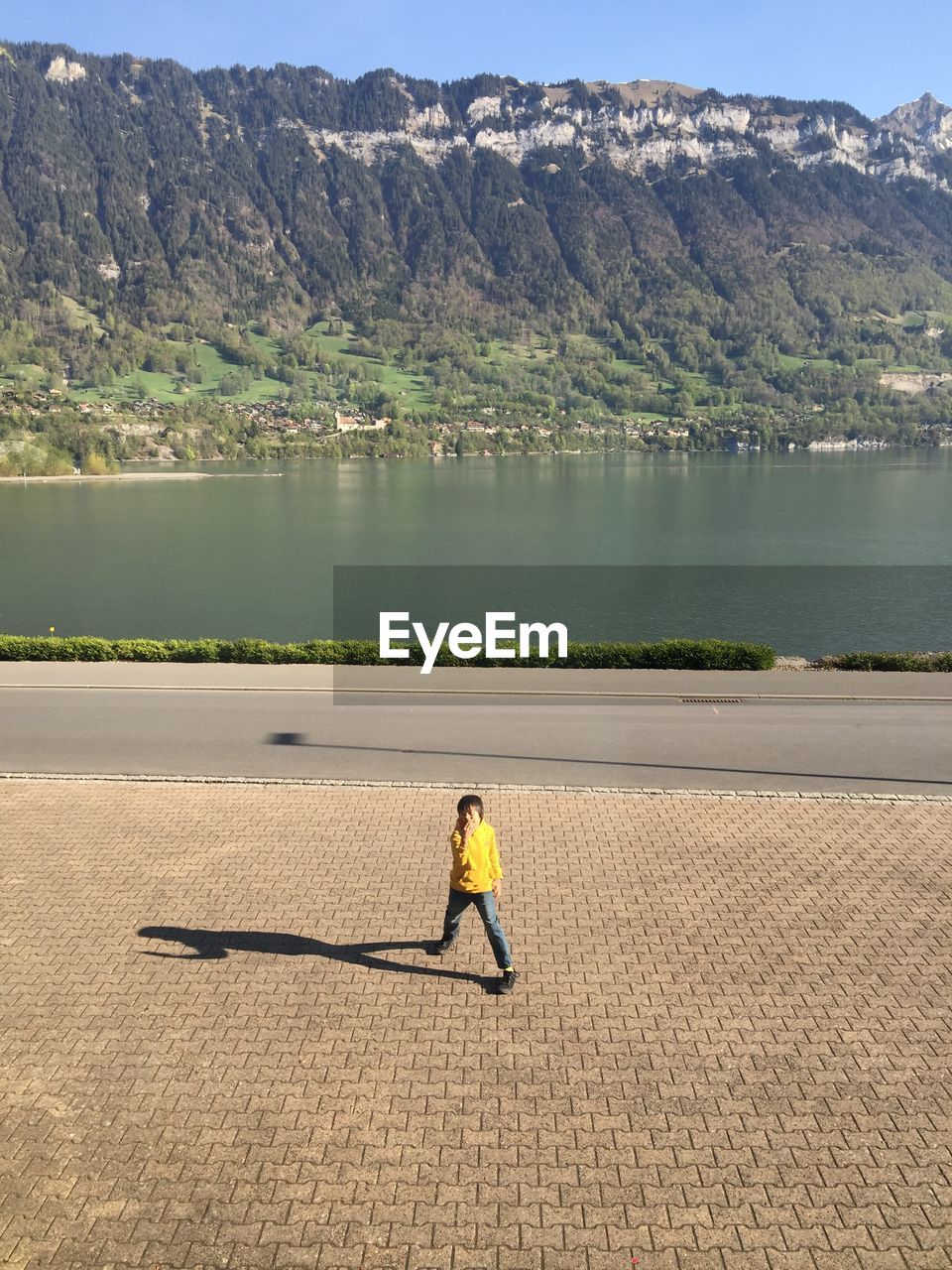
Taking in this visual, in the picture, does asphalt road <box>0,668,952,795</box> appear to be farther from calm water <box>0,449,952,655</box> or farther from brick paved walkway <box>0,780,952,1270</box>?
calm water <box>0,449,952,655</box>

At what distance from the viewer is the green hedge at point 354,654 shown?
2197 cm

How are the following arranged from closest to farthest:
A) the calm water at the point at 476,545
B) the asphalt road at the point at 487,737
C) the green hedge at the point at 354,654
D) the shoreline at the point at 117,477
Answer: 1. the asphalt road at the point at 487,737
2. the green hedge at the point at 354,654
3. the calm water at the point at 476,545
4. the shoreline at the point at 117,477

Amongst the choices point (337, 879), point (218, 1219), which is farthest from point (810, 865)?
point (218, 1219)

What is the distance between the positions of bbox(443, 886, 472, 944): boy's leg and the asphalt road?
5138mm

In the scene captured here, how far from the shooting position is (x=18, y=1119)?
265 inches

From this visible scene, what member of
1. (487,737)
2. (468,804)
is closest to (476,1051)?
(468,804)

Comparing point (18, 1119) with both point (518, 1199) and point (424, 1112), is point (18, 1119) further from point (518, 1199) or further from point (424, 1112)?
point (518, 1199)

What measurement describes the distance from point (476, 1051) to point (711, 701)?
1236 cm

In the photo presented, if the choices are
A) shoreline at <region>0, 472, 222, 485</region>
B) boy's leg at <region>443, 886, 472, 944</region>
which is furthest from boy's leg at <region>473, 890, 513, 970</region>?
shoreline at <region>0, 472, 222, 485</region>

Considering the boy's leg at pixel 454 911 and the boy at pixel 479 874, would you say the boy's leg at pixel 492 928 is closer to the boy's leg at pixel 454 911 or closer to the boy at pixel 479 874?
the boy at pixel 479 874

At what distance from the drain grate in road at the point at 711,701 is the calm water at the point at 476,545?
18484 millimetres

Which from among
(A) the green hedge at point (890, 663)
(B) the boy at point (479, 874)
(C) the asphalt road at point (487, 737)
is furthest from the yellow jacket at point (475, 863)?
(A) the green hedge at point (890, 663)

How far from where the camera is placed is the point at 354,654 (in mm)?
22531

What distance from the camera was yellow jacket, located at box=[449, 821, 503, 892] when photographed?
8.23 m
